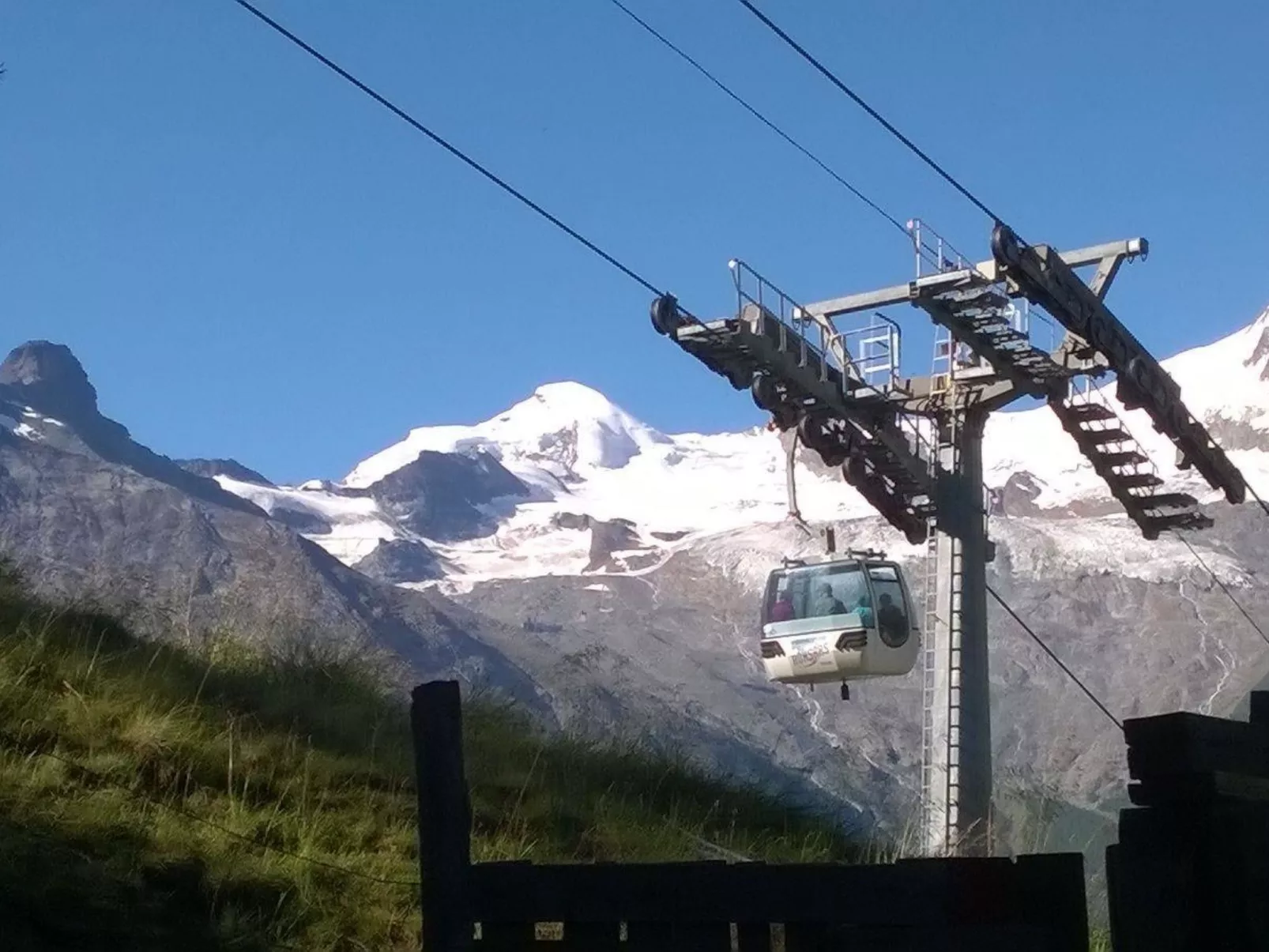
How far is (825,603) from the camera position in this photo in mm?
19719

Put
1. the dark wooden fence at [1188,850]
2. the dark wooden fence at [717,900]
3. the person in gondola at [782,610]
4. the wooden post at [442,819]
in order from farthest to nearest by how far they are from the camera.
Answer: the person in gondola at [782,610]
the wooden post at [442,819]
the dark wooden fence at [717,900]
the dark wooden fence at [1188,850]

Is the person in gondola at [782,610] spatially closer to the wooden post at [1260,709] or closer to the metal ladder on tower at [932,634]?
the metal ladder on tower at [932,634]

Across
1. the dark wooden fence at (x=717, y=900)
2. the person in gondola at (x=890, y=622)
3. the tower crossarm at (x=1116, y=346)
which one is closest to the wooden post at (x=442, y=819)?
the dark wooden fence at (x=717, y=900)

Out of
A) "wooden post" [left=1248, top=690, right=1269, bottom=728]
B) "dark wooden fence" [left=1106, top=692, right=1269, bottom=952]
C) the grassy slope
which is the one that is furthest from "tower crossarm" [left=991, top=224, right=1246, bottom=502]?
"dark wooden fence" [left=1106, top=692, right=1269, bottom=952]

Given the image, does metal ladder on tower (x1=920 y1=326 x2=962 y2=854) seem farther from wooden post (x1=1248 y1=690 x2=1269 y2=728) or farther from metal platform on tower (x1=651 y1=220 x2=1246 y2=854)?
wooden post (x1=1248 y1=690 x2=1269 y2=728)

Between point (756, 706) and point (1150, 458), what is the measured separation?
10757cm

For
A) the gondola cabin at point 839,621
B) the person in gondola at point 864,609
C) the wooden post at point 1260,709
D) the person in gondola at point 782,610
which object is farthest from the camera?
the person in gondola at point 782,610

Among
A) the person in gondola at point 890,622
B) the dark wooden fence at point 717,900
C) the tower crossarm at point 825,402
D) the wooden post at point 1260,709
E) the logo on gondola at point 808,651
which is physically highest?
the tower crossarm at point 825,402

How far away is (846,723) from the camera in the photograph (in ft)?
470

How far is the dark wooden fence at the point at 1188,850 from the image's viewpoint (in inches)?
136

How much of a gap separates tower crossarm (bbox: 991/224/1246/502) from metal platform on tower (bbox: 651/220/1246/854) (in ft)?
0.11

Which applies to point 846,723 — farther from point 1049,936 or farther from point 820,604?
point 1049,936

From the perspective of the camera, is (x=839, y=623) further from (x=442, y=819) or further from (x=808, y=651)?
(x=442, y=819)

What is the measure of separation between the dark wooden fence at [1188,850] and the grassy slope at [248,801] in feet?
12.2
